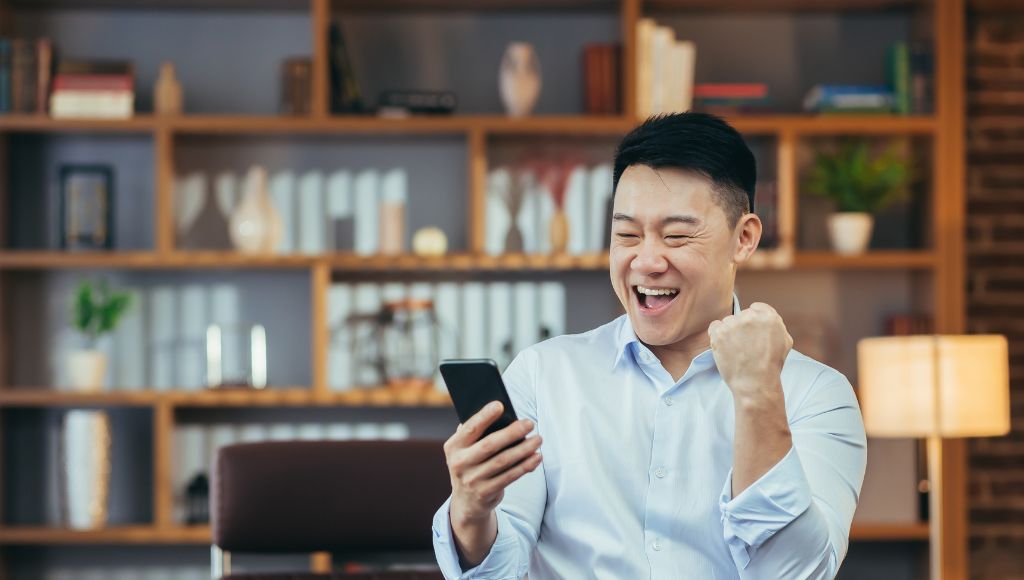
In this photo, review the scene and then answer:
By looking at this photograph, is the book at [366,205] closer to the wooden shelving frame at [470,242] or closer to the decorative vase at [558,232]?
the wooden shelving frame at [470,242]

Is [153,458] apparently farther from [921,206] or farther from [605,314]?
[921,206]

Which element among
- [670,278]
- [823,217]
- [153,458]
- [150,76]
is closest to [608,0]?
[823,217]

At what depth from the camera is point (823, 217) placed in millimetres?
4191

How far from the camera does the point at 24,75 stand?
3.94 meters

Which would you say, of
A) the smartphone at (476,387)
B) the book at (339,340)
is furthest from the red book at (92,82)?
the smartphone at (476,387)

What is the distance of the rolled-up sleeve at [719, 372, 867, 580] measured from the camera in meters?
1.47

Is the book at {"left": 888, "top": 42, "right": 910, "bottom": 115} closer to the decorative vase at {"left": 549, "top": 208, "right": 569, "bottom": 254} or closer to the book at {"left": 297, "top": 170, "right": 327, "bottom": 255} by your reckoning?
the decorative vase at {"left": 549, "top": 208, "right": 569, "bottom": 254}

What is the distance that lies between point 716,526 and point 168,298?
283 cm

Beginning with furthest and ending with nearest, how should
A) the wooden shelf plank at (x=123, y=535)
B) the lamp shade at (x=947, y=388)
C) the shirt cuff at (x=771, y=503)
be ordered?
the wooden shelf plank at (x=123, y=535) → the lamp shade at (x=947, y=388) → the shirt cuff at (x=771, y=503)

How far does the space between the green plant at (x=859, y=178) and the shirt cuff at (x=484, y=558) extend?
2656mm

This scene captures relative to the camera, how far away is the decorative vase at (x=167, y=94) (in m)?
3.93

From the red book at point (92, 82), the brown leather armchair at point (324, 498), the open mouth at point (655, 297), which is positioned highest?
the red book at point (92, 82)

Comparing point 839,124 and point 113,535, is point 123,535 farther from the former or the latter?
point 839,124

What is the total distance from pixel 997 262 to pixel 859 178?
0.58m
